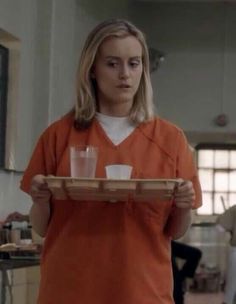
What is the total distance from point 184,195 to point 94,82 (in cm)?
34

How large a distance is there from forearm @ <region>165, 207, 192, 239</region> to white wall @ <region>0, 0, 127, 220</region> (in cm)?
465

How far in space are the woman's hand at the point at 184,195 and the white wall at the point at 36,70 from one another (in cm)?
474

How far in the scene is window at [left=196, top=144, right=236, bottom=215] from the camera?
43.7 ft

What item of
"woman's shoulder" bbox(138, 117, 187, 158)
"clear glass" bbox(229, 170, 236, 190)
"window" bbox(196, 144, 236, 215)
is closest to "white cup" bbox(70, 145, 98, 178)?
"woman's shoulder" bbox(138, 117, 187, 158)

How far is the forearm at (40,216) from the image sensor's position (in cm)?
180

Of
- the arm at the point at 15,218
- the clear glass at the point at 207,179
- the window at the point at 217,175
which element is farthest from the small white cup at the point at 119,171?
the clear glass at the point at 207,179

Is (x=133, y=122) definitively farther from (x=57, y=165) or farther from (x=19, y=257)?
(x=19, y=257)

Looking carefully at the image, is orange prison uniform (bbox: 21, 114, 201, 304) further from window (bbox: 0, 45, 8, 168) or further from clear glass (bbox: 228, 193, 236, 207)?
clear glass (bbox: 228, 193, 236, 207)

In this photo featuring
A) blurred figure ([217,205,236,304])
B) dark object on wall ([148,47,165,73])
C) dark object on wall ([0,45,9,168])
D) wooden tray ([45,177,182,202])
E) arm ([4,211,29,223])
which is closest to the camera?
wooden tray ([45,177,182,202])

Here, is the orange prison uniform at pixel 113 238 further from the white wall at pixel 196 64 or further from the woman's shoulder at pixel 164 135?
the white wall at pixel 196 64

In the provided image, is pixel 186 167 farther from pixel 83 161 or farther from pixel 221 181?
pixel 221 181

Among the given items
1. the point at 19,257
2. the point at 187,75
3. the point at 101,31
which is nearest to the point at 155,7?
the point at 187,75

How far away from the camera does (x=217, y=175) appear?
44.1 ft

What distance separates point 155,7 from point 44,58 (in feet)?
10.7
